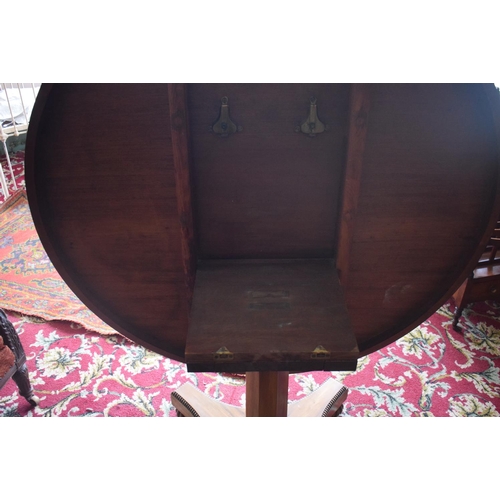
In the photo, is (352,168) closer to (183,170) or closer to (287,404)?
(183,170)

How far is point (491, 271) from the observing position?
213 cm

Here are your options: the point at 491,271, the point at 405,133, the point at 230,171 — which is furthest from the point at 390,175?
the point at 491,271

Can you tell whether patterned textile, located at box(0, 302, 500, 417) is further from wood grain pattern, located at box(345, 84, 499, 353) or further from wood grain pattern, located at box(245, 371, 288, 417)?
wood grain pattern, located at box(345, 84, 499, 353)

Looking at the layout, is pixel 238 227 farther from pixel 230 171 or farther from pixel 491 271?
pixel 491 271

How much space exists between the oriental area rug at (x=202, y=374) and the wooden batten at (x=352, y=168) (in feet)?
3.73

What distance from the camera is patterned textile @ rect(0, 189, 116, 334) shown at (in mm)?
2475

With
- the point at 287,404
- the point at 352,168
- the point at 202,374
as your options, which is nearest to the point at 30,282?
the point at 202,374

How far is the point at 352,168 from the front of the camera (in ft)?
2.86

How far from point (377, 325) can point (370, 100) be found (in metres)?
0.54

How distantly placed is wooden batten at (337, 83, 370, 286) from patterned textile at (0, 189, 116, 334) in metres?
1.71

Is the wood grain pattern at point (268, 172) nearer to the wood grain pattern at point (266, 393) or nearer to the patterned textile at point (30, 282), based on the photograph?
the wood grain pattern at point (266, 393)

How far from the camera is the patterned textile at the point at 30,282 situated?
8.12 feet

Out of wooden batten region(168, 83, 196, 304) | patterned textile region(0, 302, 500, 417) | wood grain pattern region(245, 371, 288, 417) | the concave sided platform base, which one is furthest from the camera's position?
patterned textile region(0, 302, 500, 417)

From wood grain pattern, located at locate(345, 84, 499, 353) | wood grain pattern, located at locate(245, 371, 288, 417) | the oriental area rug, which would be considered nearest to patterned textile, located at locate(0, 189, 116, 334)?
the oriental area rug
